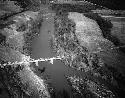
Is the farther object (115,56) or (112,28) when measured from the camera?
(112,28)

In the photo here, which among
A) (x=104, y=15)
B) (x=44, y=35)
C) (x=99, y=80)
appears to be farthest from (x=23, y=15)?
(x=99, y=80)

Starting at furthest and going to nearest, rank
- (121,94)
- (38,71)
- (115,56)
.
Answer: (115,56) < (38,71) < (121,94)

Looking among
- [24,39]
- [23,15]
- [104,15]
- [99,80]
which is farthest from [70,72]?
[104,15]

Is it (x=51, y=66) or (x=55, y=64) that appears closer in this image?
(x=51, y=66)

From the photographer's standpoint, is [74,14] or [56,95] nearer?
[56,95]

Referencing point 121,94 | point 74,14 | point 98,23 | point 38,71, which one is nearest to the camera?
point 121,94

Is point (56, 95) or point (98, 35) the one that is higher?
point (98, 35)

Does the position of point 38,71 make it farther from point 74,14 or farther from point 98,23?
point 74,14

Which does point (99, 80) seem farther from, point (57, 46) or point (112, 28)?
point (112, 28)

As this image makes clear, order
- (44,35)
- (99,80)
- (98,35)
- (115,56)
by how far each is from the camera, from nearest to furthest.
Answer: (99,80), (115,56), (98,35), (44,35)
